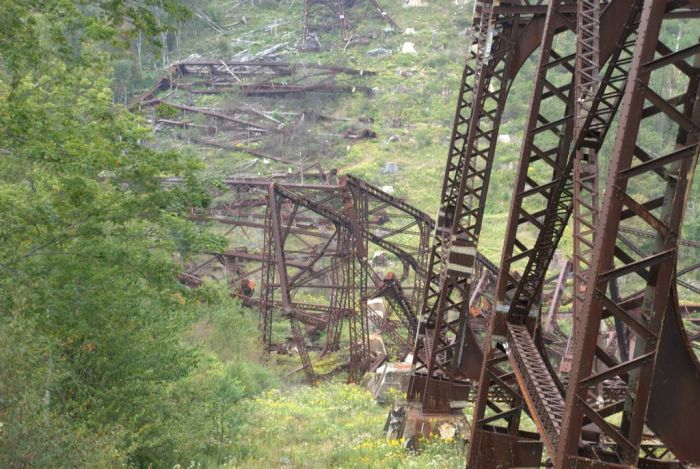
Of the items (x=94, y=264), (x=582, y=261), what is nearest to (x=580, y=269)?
(x=582, y=261)

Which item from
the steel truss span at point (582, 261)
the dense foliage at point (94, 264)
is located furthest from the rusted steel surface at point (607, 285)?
the dense foliage at point (94, 264)

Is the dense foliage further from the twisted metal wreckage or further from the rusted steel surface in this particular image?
the rusted steel surface

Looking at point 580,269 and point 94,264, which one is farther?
point 94,264

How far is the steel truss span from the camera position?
494cm

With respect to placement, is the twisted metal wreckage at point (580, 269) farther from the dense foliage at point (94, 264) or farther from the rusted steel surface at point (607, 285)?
the dense foliage at point (94, 264)

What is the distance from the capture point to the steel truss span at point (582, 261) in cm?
494

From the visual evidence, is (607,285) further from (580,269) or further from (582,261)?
(582,261)

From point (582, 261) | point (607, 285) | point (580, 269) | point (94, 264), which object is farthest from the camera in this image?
point (94, 264)

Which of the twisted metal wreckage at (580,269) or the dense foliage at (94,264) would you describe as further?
the dense foliage at (94,264)

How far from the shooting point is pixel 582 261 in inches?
283

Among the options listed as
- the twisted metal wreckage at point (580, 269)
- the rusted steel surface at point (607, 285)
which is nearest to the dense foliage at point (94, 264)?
the twisted metal wreckage at point (580, 269)

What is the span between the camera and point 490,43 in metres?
11.1

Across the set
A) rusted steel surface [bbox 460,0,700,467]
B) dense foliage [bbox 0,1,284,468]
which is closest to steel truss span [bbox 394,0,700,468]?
rusted steel surface [bbox 460,0,700,467]

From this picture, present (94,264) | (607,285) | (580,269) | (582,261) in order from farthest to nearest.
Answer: (94,264) → (582,261) → (580,269) → (607,285)
